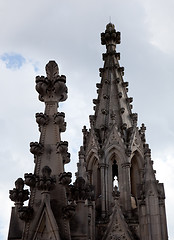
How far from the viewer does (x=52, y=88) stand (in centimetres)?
980

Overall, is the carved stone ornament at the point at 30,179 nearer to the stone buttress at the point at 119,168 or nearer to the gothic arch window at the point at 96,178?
the stone buttress at the point at 119,168

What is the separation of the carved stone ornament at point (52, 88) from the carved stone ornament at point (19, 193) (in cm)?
208

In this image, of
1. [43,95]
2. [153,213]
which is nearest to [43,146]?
[43,95]

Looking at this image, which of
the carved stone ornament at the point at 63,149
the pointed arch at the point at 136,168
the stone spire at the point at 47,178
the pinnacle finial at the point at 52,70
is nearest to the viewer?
the stone spire at the point at 47,178

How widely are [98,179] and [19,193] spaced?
1803 cm

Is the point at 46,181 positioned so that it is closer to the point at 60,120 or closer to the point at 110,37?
the point at 60,120

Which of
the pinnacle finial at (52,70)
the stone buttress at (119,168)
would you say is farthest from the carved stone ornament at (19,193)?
the stone buttress at (119,168)

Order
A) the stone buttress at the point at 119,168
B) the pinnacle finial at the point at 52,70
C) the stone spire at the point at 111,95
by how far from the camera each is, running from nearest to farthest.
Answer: the pinnacle finial at the point at 52,70 < the stone buttress at the point at 119,168 < the stone spire at the point at 111,95

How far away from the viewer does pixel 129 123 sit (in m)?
28.9

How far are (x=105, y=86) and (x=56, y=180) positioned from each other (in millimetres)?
23094

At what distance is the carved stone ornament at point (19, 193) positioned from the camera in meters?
8.41

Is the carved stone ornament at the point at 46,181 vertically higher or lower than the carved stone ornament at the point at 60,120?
lower

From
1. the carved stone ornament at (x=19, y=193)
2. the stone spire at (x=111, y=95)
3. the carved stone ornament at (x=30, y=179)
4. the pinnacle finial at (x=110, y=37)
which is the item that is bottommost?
the carved stone ornament at (x=19, y=193)

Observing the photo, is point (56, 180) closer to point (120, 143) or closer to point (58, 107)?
point (58, 107)
